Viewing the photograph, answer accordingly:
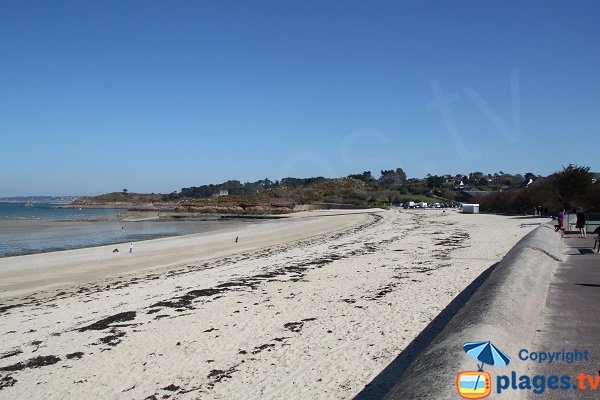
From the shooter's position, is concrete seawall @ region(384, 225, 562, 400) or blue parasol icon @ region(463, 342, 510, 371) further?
blue parasol icon @ region(463, 342, 510, 371)

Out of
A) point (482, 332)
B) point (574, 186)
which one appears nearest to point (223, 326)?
point (482, 332)

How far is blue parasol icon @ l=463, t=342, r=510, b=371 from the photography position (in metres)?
3.87

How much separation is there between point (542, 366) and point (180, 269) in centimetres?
1350

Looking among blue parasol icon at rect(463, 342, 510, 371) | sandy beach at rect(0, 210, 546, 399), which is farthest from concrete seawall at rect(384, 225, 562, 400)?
sandy beach at rect(0, 210, 546, 399)

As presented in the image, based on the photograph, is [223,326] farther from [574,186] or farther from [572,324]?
[574,186]

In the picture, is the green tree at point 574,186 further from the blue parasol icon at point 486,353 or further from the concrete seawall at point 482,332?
the blue parasol icon at point 486,353

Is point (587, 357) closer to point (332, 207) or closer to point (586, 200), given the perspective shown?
point (586, 200)

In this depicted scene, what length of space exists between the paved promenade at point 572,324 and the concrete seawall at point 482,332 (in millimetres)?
152

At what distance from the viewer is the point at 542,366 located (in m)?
4.30

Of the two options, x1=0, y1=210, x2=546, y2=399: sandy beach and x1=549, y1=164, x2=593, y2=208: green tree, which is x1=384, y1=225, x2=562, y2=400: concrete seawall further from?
x1=549, y1=164, x2=593, y2=208: green tree

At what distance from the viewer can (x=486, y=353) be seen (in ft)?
13.1

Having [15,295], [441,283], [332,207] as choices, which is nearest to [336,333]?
[441,283]

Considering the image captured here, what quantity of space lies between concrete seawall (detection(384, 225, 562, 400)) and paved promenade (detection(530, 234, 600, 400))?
152mm

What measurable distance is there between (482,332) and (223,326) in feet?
15.7
